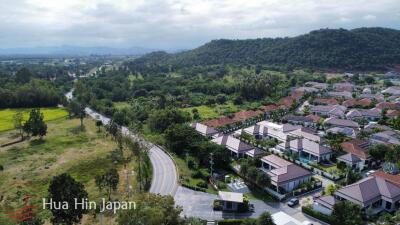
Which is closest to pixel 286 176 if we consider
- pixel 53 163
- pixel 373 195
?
pixel 373 195

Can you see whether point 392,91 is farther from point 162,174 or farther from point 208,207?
point 208,207

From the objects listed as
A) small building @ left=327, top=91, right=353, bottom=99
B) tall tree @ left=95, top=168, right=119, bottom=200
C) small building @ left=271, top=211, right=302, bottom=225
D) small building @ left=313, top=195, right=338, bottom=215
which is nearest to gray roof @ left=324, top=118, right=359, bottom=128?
small building @ left=327, top=91, right=353, bottom=99

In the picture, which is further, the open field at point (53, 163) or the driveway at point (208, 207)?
the open field at point (53, 163)

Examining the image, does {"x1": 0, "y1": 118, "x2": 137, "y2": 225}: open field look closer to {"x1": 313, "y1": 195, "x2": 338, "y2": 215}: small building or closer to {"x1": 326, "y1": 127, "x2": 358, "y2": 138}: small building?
{"x1": 313, "y1": 195, "x2": 338, "y2": 215}: small building

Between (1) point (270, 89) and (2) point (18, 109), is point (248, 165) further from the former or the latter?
(2) point (18, 109)

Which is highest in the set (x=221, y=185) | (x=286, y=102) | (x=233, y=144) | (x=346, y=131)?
(x=286, y=102)

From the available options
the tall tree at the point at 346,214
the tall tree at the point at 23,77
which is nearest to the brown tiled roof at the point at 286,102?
the tall tree at the point at 346,214

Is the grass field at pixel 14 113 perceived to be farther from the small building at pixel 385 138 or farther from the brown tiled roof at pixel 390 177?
the brown tiled roof at pixel 390 177
